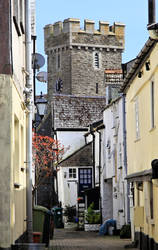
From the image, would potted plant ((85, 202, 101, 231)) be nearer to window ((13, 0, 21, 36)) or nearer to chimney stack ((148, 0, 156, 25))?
chimney stack ((148, 0, 156, 25))

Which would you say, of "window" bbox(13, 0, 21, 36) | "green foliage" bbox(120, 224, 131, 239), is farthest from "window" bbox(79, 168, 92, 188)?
"window" bbox(13, 0, 21, 36)

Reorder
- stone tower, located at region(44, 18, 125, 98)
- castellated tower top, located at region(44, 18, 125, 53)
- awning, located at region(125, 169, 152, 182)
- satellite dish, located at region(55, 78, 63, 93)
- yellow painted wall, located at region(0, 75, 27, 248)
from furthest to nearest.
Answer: satellite dish, located at region(55, 78, 63, 93)
castellated tower top, located at region(44, 18, 125, 53)
stone tower, located at region(44, 18, 125, 98)
awning, located at region(125, 169, 152, 182)
yellow painted wall, located at region(0, 75, 27, 248)

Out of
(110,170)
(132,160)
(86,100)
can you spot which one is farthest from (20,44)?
(86,100)

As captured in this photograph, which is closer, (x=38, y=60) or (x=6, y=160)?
(x=6, y=160)

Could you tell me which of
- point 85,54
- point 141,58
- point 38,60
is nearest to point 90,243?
point 38,60

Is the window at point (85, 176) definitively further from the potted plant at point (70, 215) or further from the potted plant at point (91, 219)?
the potted plant at point (91, 219)

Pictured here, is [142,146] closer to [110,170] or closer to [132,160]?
[132,160]

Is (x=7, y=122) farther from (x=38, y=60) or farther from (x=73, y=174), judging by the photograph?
(x=73, y=174)

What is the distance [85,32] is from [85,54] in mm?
2587

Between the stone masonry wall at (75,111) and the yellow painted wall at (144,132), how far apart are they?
26.2 metres

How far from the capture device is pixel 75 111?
170 ft

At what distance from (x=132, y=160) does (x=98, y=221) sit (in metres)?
14.6

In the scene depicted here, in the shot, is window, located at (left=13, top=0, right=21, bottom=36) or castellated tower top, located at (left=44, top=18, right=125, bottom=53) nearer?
window, located at (left=13, top=0, right=21, bottom=36)

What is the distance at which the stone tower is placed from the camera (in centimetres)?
7569
